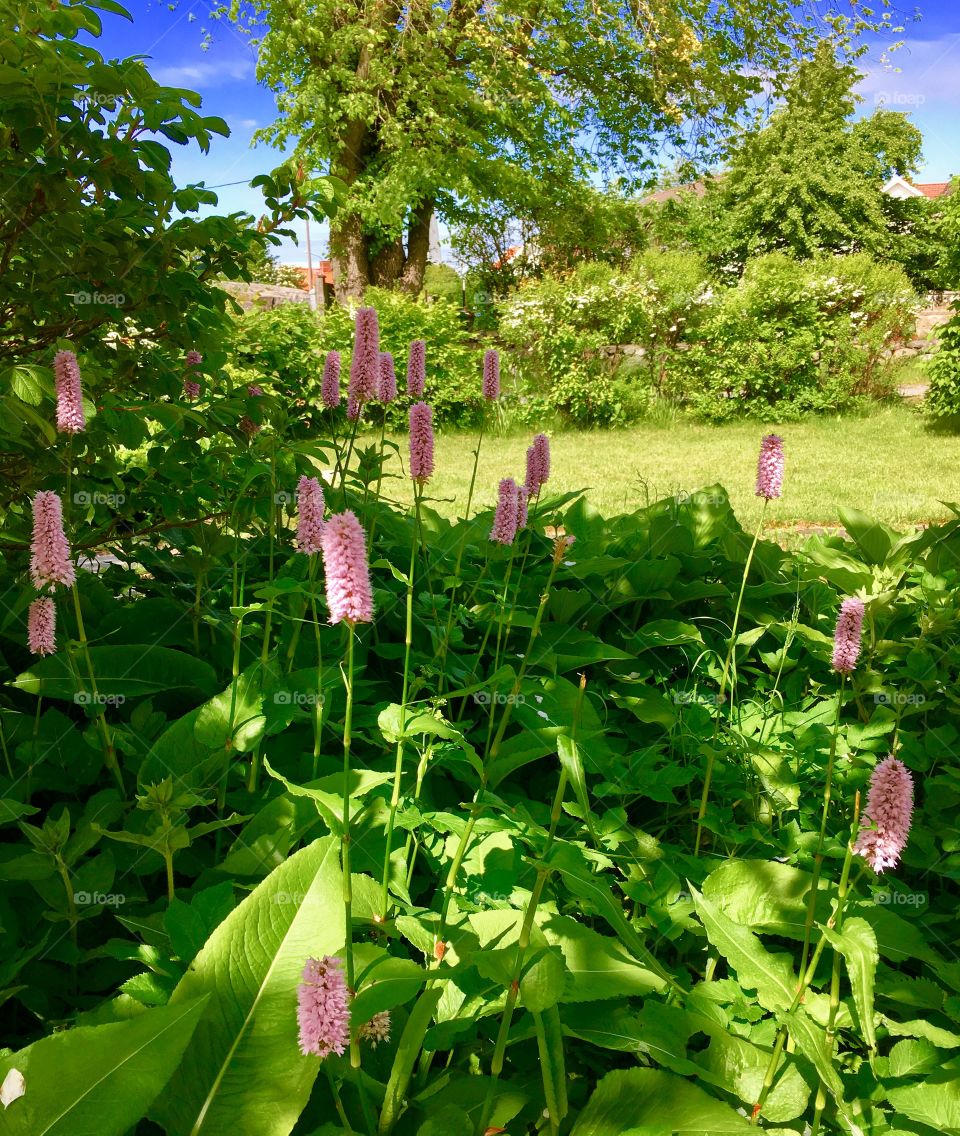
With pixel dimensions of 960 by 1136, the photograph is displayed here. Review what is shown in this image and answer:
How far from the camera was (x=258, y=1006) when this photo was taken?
123 centimetres

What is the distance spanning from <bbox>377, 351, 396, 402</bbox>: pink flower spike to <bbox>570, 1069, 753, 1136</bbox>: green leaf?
1354mm

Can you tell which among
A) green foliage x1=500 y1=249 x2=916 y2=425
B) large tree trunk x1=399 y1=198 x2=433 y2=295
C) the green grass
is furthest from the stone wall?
the green grass

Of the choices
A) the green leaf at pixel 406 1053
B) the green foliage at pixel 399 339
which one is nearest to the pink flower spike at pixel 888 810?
the green leaf at pixel 406 1053

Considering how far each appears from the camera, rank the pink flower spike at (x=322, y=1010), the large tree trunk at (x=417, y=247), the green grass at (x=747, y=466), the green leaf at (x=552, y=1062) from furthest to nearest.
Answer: the large tree trunk at (x=417, y=247), the green grass at (x=747, y=466), the green leaf at (x=552, y=1062), the pink flower spike at (x=322, y=1010)

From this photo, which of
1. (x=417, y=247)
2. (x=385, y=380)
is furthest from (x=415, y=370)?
(x=417, y=247)

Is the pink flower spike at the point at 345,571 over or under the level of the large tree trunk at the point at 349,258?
under

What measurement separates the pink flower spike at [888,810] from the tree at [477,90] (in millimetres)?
15380

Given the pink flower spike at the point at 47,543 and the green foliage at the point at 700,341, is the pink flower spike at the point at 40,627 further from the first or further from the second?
the green foliage at the point at 700,341

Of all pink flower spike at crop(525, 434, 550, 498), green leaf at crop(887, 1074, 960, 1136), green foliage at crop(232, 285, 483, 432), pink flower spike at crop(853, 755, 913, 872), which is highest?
green foliage at crop(232, 285, 483, 432)

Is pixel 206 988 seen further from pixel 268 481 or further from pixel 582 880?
pixel 268 481

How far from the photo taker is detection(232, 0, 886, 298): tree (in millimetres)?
15211

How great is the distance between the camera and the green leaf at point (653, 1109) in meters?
1.15

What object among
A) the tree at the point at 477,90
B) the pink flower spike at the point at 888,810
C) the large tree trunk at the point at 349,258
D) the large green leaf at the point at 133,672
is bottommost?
the large green leaf at the point at 133,672

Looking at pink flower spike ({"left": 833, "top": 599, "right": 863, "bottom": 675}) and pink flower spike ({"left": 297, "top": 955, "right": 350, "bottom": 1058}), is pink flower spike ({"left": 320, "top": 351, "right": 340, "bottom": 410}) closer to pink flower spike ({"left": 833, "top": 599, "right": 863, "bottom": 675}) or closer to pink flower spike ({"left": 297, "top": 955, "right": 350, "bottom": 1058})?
pink flower spike ({"left": 833, "top": 599, "right": 863, "bottom": 675})
